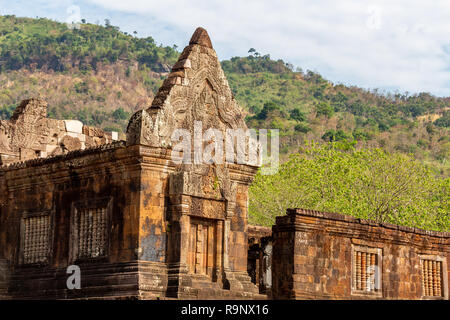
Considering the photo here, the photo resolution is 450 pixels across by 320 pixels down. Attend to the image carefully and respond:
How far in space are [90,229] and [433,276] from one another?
29.9ft

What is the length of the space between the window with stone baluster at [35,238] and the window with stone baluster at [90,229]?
771 millimetres

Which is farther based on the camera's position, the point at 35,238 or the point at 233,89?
the point at 233,89

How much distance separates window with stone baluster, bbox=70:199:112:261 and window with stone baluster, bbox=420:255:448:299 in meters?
8.45

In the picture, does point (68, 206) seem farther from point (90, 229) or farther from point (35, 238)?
point (35, 238)

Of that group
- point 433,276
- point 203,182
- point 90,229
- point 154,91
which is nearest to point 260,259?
point 203,182

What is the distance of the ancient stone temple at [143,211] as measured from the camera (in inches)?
574

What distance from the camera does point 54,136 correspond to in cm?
1886

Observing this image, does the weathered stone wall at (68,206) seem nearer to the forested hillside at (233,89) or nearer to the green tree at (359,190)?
the green tree at (359,190)

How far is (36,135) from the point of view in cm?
1852
